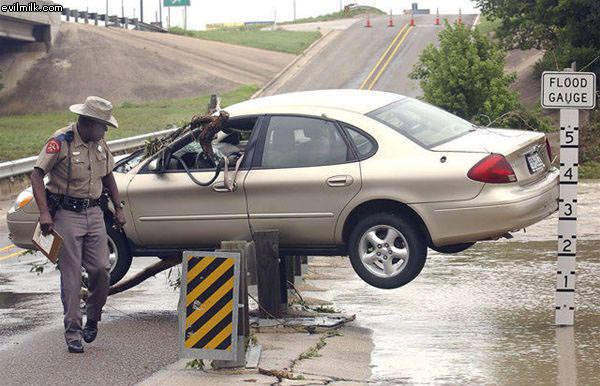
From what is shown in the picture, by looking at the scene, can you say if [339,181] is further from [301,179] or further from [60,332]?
[60,332]

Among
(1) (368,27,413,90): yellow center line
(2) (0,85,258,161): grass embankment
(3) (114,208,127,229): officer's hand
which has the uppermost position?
(1) (368,27,413,90): yellow center line

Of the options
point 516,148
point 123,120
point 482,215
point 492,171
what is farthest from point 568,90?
point 123,120

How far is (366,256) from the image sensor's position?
1072cm

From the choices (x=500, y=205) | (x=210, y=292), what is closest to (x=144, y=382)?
(x=210, y=292)

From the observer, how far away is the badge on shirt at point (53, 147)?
9.46 metres

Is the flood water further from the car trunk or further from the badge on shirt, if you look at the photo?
the badge on shirt

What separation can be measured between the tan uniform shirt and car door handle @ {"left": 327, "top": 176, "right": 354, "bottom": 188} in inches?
79.2

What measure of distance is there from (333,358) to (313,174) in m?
2.07

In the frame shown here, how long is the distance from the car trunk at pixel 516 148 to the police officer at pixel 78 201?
2842 millimetres

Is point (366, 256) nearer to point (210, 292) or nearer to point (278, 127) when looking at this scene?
point (278, 127)

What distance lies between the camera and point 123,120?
45812mm

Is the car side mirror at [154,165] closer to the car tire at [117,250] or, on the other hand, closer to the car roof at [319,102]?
the car tire at [117,250]

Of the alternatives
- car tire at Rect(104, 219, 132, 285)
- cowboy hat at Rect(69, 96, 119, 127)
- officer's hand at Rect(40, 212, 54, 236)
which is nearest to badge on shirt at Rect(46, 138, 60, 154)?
cowboy hat at Rect(69, 96, 119, 127)

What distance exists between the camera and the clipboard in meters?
9.50
